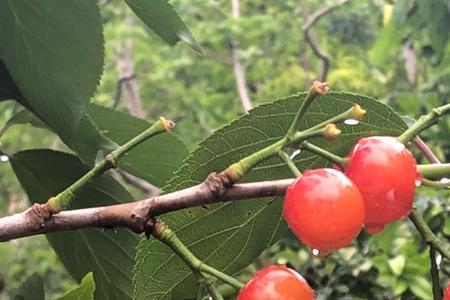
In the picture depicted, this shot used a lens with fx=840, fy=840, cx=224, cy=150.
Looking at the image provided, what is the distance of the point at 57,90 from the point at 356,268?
3.06 ft

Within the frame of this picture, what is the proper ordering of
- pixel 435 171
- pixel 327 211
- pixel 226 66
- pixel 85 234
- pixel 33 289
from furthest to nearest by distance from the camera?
pixel 226 66, pixel 85 234, pixel 33 289, pixel 435 171, pixel 327 211

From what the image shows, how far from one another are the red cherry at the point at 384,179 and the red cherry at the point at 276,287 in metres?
0.06

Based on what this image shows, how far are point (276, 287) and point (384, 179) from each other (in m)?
0.10

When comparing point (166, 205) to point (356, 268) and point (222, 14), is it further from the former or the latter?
point (222, 14)

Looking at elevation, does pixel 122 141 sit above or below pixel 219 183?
below

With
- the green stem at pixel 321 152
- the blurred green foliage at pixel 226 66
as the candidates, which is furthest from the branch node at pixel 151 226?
the blurred green foliage at pixel 226 66

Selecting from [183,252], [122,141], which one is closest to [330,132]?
[183,252]

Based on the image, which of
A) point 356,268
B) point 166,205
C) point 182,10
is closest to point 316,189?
point 166,205

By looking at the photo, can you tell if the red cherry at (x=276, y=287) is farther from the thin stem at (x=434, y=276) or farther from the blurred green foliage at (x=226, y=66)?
the blurred green foliage at (x=226, y=66)

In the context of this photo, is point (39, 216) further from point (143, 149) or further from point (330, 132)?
point (143, 149)

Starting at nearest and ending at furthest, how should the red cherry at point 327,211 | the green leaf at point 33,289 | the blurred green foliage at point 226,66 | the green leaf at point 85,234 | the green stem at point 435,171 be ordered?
the red cherry at point 327,211 → the green stem at point 435,171 → the green leaf at point 33,289 → the green leaf at point 85,234 → the blurred green foliage at point 226,66

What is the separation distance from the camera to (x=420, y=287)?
154 centimetres

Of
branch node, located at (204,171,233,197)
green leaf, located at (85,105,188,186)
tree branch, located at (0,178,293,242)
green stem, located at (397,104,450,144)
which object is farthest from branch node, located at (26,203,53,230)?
green leaf, located at (85,105,188,186)

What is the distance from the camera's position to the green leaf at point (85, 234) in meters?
0.91
